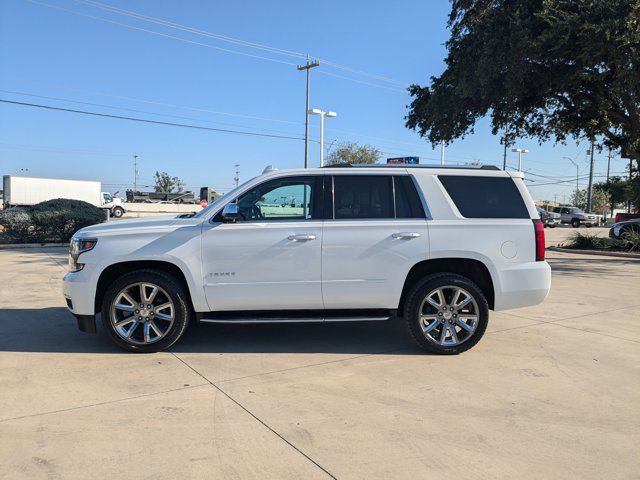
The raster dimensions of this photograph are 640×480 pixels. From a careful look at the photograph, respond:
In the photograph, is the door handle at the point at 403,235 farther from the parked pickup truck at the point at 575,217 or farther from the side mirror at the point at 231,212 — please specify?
the parked pickup truck at the point at 575,217

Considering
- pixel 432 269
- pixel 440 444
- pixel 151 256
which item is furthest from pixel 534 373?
pixel 151 256

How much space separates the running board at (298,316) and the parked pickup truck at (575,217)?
45896 mm

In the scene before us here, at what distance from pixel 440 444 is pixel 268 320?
222cm

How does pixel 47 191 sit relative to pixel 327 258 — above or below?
above

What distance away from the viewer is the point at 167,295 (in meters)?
5.15

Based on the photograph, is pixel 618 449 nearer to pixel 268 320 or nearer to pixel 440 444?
pixel 440 444

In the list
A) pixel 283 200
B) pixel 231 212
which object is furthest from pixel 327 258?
pixel 231 212

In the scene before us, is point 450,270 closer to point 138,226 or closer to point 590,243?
point 138,226

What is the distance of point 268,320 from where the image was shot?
5.11 m

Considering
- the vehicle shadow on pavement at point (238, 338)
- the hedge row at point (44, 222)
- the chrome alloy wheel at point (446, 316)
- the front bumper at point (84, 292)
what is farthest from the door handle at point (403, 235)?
the hedge row at point (44, 222)

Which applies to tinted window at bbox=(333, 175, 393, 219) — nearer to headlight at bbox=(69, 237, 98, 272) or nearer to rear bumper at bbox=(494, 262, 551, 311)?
rear bumper at bbox=(494, 262, 551, 311)

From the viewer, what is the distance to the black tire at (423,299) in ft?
17.2

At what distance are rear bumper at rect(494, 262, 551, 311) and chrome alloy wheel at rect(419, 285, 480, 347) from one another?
13.9 inches

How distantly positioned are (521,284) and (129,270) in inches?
162
